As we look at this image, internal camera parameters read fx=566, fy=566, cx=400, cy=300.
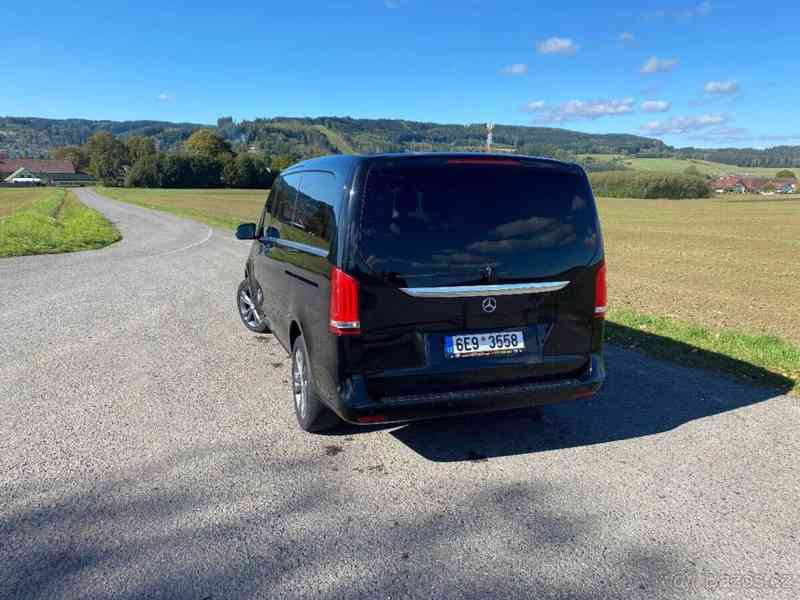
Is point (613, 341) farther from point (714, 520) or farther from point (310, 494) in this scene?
point (310, 494)

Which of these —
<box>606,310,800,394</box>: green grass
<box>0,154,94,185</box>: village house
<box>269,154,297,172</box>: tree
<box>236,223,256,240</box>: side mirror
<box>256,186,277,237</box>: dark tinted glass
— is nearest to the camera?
<box>606,310,800,394</box>: green grass

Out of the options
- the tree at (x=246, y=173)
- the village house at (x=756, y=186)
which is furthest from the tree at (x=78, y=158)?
the village house at (x=756, y=186)

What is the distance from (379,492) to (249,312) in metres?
4.16

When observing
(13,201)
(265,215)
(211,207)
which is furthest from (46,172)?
(265,215)

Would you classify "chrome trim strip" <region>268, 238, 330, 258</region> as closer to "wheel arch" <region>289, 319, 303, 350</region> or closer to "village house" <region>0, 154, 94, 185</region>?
"wheel arch" <region>289, 319, 303, 350</region>

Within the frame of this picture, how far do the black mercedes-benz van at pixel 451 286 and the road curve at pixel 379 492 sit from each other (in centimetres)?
47

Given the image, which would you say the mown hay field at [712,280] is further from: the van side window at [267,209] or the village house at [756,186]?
the village house at [756,186]

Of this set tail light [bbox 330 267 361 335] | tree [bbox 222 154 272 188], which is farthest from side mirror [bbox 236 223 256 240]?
tree [bbox 222 154 272 188]

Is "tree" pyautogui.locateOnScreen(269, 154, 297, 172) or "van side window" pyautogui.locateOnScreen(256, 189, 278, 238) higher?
"tree" pyautogui.locateOnScreen(269, 154, 297, 172)

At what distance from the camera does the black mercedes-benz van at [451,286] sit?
329cm

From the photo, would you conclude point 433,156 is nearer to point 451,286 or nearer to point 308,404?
A: point 451,286

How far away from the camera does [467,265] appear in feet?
11.0

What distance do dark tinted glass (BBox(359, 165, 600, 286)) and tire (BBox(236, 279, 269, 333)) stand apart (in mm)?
3449

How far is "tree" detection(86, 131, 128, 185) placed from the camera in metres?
112
